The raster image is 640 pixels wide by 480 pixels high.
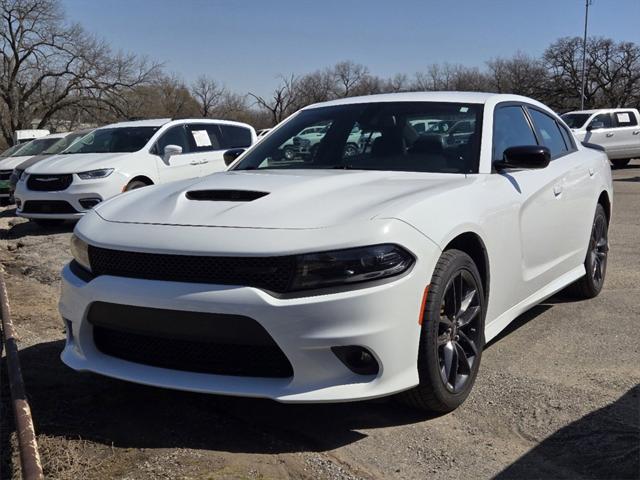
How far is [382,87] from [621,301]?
71.4 metres

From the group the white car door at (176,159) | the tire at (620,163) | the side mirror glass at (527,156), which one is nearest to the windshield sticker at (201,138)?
the white car door at (176,159)

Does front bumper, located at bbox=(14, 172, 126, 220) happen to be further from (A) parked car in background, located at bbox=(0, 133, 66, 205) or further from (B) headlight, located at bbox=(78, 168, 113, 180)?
(A) parked car in background, located at bbox=(0, 133, 66, 205)

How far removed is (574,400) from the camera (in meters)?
3.47

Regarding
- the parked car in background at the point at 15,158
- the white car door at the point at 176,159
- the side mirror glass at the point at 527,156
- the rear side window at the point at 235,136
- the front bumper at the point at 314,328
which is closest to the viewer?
the front bumper at the point at 314,328

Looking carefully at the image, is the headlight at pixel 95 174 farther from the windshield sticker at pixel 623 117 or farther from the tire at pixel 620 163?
the tire at pixel 620 163

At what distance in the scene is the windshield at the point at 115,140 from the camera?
10914mm

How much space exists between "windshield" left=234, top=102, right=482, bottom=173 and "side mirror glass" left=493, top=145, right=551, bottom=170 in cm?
19

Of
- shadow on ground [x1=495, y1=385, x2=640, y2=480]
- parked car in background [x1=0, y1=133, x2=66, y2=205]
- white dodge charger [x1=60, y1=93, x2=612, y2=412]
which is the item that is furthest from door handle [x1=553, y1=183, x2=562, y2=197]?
parked car in background [x1=0, y1=133, x2=66, y2=205]

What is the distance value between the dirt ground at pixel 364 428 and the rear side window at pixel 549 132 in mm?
1428

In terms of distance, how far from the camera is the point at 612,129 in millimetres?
19672

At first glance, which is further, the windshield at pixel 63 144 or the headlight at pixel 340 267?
the windshield at pixel 63 144

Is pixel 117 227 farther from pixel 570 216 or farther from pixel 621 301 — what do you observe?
pixel 621 301

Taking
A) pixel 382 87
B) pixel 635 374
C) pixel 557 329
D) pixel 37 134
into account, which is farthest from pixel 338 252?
pixel 382 87

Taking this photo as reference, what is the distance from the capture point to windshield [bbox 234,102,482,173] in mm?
4043
